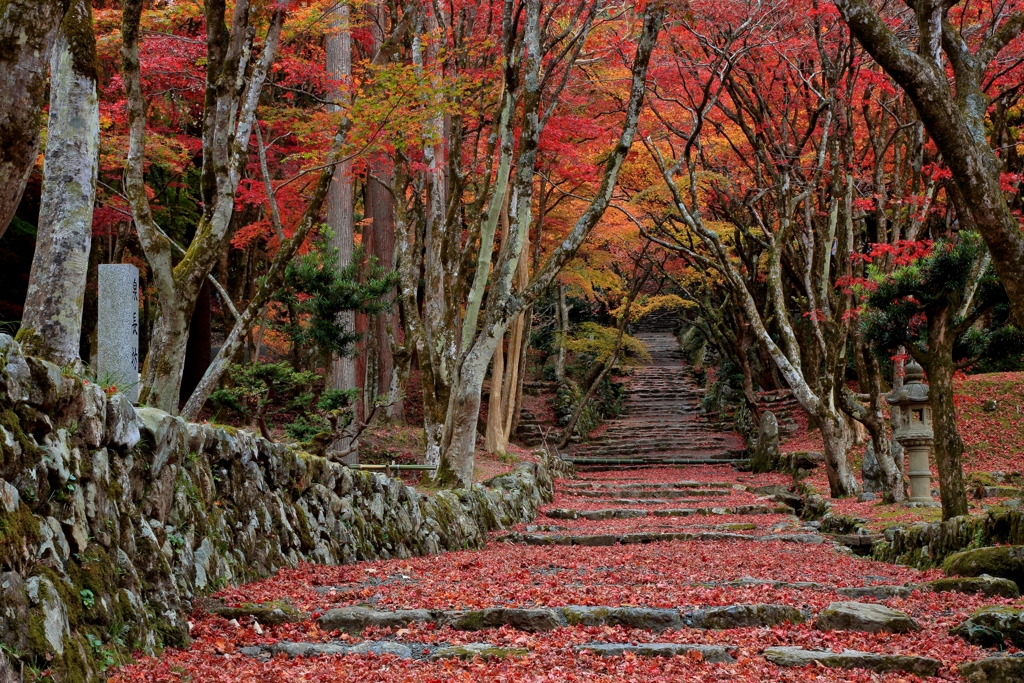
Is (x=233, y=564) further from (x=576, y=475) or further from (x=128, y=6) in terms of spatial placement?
(x=576, y=475)

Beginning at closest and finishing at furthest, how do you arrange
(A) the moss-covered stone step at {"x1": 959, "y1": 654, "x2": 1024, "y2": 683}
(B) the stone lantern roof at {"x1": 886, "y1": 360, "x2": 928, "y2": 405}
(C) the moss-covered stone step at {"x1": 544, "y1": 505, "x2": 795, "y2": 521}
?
(A) the moss-covered stone step at {"x1": 959, "y1": 654, "x2": 1024, "y2": 683}, (B) the stone lantern roof at {"x1": 886, "y1": 360, "x2": 928, "y2": 405}, (C) the moss-covered stone step at {"x1": 544, "y1": 505, "x2": 795, "y2": 521}

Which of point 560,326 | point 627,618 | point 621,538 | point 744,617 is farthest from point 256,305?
point 560,326

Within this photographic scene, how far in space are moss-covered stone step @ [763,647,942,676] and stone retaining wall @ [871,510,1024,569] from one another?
2.82m

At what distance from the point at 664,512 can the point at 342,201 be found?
789cm

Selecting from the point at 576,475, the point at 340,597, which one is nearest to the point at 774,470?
the point at 576,475

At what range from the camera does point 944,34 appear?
6238 millimetres

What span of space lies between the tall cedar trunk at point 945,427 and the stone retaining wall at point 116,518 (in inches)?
231

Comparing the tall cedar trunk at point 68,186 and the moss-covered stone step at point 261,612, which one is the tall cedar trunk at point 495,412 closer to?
the tall cedar trunk at point 68,186

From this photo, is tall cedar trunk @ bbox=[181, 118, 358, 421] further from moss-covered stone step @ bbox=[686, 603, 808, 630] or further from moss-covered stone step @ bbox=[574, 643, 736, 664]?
moss-covered stone step @ bbox=[686, 603, 808, 630]

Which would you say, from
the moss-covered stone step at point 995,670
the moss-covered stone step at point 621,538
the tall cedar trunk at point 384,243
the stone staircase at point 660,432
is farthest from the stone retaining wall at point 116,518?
the stone staircase at point 660,432

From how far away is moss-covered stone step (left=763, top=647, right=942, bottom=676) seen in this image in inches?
163

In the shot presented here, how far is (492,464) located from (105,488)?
12.3 m

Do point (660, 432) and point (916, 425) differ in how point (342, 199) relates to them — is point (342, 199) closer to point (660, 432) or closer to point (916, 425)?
point (916, 425)

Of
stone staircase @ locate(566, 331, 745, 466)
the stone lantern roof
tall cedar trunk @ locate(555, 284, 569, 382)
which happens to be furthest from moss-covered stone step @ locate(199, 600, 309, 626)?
tall cedar trunk @ locate(555, 284, 569, 382)
